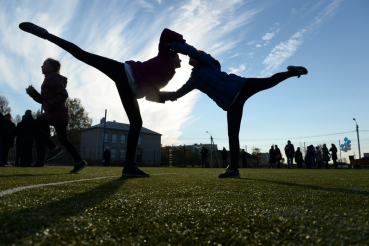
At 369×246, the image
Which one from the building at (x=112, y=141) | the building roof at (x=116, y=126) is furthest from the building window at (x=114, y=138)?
the building roof at (x=116, y=126)

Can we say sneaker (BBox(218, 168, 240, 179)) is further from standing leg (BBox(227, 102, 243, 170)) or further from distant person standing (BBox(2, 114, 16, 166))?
distant person standing (BBox(2, 114, 16, 166))

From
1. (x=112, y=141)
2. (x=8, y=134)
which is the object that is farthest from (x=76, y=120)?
(x=8, y=134)

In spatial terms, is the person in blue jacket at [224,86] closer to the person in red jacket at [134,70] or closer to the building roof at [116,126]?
the person in red jacket at [134,70]

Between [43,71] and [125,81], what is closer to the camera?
[125,81]

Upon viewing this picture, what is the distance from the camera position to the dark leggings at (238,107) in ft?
12.5

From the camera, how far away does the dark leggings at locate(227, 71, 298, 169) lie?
3812mm

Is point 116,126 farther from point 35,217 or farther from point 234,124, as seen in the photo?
point 35,217

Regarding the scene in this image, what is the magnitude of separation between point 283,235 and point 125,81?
295 cm

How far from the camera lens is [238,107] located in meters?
3.83

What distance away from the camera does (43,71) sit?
14.4ft

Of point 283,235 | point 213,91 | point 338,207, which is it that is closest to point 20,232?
point 283,235

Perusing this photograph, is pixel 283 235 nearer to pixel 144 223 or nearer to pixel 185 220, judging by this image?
pixel 185 220

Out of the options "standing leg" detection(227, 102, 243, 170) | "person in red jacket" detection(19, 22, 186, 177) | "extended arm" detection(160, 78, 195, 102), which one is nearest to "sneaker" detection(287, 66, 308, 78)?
"standing leg" detection(227, 102, 243, 170)

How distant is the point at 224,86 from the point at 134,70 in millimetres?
1173
